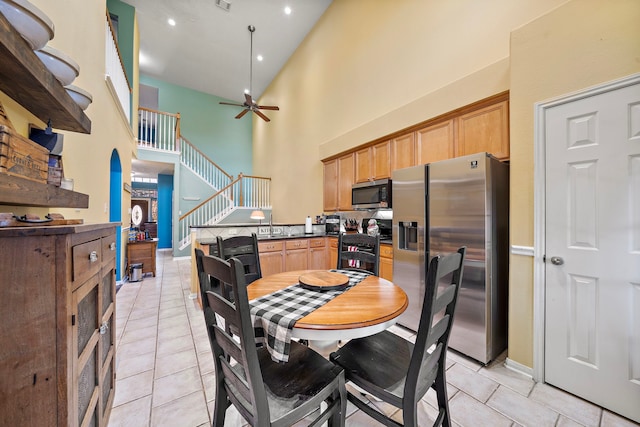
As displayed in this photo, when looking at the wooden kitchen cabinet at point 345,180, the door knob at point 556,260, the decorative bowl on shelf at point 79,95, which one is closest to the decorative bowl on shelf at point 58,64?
the decorative bowl on shelf at point 79,95

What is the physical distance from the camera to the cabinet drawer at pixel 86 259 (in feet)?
2.94

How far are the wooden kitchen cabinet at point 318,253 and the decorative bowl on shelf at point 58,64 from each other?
10.7 ft

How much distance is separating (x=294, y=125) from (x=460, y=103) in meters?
4.28

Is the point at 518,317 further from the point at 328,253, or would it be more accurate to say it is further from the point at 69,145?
the point at 69,145

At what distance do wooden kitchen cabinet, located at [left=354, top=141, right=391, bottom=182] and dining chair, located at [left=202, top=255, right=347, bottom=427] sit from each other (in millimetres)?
2804

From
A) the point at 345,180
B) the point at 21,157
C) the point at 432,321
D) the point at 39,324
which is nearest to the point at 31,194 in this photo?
the point at 21,157

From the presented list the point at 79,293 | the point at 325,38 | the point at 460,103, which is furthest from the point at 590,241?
the point at 325,38

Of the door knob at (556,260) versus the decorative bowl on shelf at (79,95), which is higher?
the decorative bowl on shelf at (79,95)

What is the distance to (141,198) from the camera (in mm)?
10984

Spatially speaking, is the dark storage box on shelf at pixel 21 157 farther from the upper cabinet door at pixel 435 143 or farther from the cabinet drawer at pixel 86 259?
the upper cabinet door at pixel 435 143

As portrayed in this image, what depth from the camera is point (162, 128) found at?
6801 mm

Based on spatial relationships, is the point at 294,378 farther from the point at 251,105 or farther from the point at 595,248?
the point at 251,105

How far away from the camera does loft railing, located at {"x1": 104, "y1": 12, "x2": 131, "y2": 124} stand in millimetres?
3262

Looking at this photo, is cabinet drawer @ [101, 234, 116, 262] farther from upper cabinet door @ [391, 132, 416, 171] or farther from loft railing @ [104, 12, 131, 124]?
upper cabinet door @ [391, 132, 416, 171]
